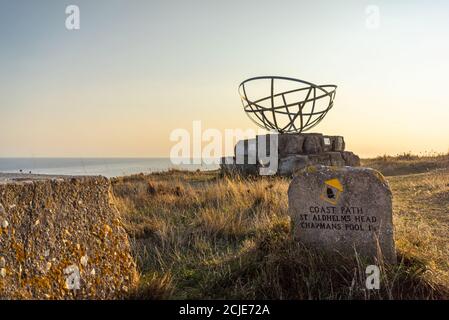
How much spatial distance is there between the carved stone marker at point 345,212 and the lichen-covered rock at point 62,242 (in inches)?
71.9

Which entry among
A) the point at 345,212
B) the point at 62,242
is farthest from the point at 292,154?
the point at 62,242

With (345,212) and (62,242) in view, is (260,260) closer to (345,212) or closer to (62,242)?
(345,212)

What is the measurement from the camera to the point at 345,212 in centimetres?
397

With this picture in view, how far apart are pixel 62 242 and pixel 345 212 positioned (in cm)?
259

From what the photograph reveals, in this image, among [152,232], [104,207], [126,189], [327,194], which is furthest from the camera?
[126,189]

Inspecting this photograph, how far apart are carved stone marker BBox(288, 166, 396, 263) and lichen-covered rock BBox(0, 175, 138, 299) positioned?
5.99 feet

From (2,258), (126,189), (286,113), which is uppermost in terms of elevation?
(286,113)

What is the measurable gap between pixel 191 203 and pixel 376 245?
4.45m

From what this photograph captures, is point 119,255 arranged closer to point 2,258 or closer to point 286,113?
point 2,258

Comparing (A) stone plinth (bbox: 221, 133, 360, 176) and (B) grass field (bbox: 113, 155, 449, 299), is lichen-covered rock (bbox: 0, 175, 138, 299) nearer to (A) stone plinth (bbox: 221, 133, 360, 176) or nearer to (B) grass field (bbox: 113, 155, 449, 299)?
(B) grass field (bbox: 113, 155, 449, 299)

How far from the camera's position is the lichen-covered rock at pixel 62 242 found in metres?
2.39
